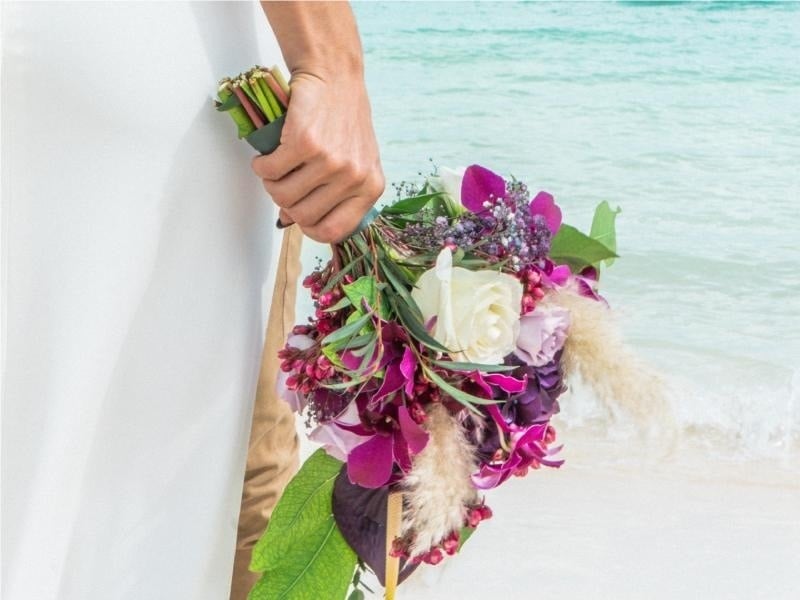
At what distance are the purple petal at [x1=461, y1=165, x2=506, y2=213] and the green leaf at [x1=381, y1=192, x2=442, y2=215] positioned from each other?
4cm

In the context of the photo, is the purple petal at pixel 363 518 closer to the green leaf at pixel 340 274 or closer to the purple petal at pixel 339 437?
the purple petal at pixel 339 437

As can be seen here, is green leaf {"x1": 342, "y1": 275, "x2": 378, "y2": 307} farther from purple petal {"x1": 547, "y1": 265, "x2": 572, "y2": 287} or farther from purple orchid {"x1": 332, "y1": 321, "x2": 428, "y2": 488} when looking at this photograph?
purple petal {"x1": 547, "y1": 265, "x2": 572, "y2": 287}

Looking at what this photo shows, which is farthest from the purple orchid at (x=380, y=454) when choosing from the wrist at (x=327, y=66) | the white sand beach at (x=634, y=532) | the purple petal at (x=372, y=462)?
the white sand beach at (x=634, y=532)

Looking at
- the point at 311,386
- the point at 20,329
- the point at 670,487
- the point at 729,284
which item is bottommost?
the point at 729,284

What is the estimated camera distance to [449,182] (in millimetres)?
1039

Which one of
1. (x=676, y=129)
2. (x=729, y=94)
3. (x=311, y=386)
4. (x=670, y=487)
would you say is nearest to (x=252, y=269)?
(x=311, y=386)

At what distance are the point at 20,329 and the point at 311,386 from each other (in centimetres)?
28

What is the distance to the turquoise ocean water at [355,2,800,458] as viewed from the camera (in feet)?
14.4

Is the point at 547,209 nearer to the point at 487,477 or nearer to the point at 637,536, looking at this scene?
the point at 487,477

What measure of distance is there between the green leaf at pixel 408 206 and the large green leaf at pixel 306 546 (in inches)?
10.1

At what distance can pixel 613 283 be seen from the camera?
4.88 m

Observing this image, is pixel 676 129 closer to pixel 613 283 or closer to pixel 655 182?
pixel 655 182

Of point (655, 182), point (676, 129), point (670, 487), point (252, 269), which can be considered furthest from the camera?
point (676, 129)

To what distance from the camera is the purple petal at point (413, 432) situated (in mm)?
879
